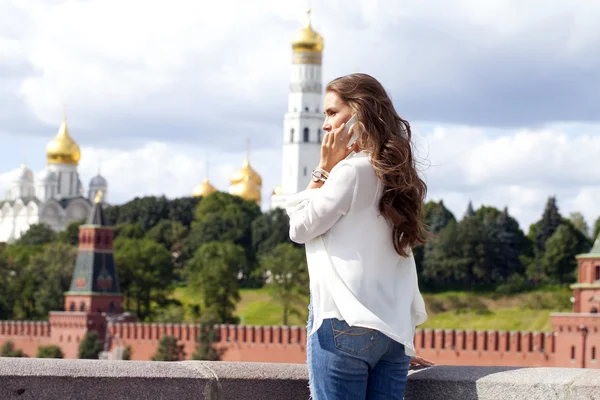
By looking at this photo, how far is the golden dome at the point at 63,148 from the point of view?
95.1m

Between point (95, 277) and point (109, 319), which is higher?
point (95, 277)

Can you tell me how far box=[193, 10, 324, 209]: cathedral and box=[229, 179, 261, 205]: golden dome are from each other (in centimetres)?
893

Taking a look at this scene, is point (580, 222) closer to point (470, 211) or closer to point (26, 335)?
point (470, 211)

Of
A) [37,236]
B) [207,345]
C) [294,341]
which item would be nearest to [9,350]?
[207,345]

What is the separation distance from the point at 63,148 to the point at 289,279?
125 ft

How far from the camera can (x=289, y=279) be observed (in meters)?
60.6

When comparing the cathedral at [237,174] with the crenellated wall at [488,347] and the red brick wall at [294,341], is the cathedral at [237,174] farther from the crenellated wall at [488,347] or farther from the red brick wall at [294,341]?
the crenellated wall at [488,347]

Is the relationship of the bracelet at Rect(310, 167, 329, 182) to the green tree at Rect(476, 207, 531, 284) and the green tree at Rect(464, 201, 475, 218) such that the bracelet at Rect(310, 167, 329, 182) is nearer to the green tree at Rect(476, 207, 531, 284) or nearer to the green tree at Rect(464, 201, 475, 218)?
the green tree at Rect(476, 207, 531, 284)

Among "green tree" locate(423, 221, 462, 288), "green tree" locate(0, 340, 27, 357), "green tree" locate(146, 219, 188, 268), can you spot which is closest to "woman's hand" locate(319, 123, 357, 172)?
"green tree" locate(0, 340, 27, 357)

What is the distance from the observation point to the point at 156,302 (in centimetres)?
6312

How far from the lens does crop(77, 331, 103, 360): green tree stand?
5344cm

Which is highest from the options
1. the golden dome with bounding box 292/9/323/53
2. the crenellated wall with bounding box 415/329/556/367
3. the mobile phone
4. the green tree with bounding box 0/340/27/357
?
the golden dome with bounding box 292/9/323/53

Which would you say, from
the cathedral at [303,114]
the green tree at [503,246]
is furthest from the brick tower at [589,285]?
the cathedral at [303,114]

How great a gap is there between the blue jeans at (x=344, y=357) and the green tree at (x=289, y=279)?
5256 cm
